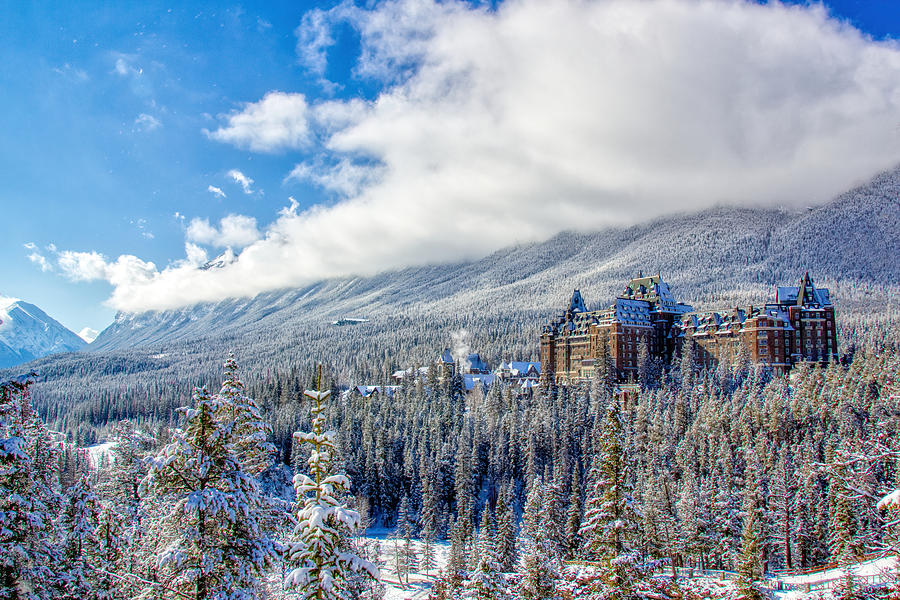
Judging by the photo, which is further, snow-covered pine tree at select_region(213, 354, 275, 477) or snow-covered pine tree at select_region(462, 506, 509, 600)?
snow-covered pine tree at select_region(462, 506, 509, 600)

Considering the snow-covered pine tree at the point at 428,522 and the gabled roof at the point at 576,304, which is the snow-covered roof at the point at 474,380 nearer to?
the gabled roof at the point at 576,304

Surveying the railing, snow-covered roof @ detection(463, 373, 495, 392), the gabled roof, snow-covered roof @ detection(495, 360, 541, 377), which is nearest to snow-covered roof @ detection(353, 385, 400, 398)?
snow-covered roof @ detection(463, 373, 495, 392)

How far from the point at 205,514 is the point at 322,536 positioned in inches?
191

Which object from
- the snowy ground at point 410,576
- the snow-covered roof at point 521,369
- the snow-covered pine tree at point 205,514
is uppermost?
the snow-covered pine tree at point 205,514

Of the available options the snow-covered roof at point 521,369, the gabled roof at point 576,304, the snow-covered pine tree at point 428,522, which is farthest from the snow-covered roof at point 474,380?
the snow-covered pine tree at point 428,522

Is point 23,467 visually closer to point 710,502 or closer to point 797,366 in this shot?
point 710,502

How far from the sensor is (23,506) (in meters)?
16.7

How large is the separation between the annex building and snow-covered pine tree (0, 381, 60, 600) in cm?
12207

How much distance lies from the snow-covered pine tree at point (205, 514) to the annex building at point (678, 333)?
391ft

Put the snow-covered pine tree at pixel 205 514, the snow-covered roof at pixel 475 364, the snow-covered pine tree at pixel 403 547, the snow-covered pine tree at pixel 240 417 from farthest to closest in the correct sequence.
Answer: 1. the snow-covered roof at pixel 475 364
2. the snow-covered pine tree at pixel 403 547
3. the snow-covered pine tree at pixel 240 417
4. the snow-covered pine tree at pixel 205 514

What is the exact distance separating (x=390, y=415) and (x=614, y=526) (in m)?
Result: 117

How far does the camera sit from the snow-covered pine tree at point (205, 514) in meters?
17.6

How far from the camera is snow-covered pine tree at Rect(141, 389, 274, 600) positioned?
57.9 feet

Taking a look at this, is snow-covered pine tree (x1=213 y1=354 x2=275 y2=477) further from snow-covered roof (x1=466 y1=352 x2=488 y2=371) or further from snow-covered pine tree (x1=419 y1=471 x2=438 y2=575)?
snow-covered roof (x1=466 y1=352 x2=488 y2=371)
